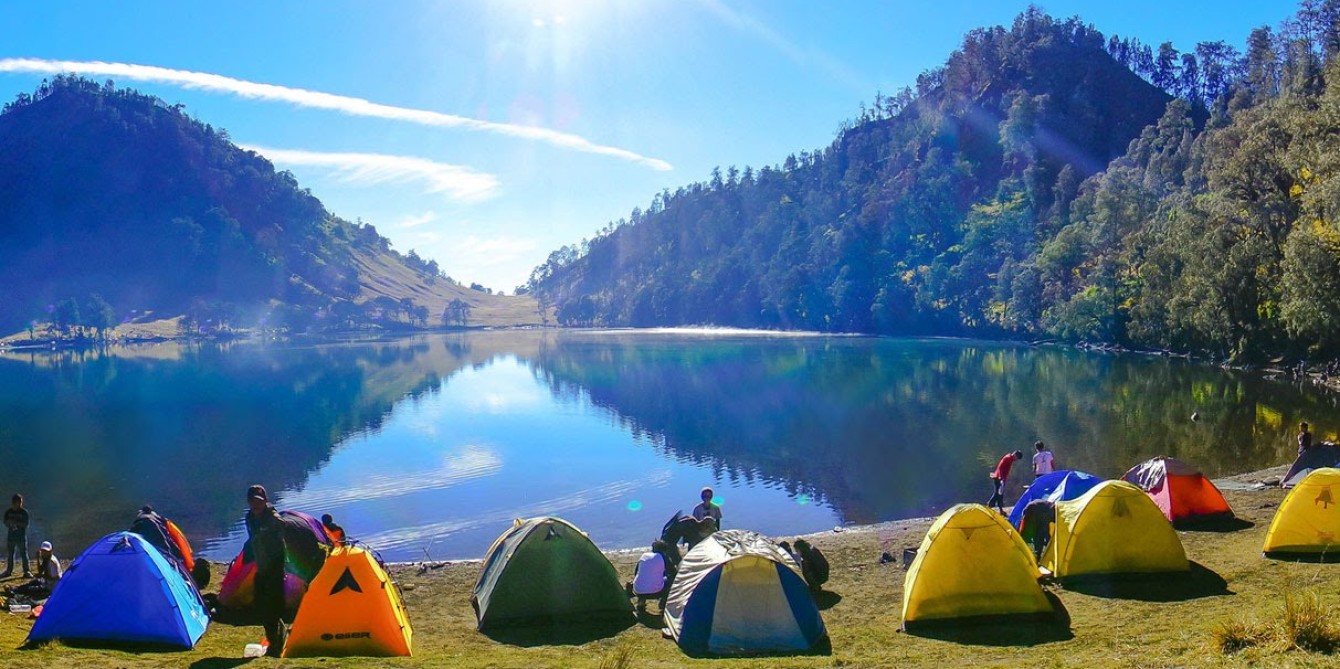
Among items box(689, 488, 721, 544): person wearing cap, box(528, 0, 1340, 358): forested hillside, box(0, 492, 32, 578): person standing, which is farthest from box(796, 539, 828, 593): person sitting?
box(528, 0, 1340, 358): forested hillside

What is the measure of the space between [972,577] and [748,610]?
148 inches

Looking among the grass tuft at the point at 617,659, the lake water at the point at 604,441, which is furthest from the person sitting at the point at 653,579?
the lake water at the point at 604,441

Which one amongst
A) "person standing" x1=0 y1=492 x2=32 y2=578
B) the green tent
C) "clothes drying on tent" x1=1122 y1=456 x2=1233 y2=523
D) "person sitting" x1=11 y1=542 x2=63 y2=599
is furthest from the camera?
"clothes drying on tent" x1=1122 y1=456 x2=1233 y2=523

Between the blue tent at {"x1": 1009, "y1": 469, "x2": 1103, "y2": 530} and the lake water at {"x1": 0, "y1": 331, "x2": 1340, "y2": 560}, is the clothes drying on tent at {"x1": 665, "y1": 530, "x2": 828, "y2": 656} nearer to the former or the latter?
the blue tent at {"x1": 1009, "y1": 469, "x2": 1103, "y2": 530}

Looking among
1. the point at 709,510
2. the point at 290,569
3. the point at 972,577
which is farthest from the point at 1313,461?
the point at 290,569

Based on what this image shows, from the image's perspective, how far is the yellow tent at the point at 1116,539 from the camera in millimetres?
15766

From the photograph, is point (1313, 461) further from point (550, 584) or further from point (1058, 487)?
point (550, 584)

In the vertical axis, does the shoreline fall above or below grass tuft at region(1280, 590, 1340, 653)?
below

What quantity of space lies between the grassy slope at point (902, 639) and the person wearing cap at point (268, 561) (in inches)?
24.5

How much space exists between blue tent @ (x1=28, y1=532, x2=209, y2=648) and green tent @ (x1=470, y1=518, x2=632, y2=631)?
4.64m

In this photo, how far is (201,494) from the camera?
32.9 meters

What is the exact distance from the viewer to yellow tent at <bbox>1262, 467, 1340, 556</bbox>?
1634 centimetres

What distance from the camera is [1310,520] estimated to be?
1650cm

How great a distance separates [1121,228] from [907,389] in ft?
184
